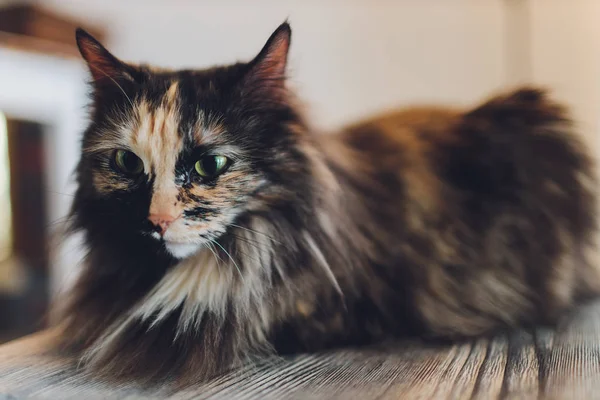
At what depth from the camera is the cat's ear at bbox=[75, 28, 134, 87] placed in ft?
2.54

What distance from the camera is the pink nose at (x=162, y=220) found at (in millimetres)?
695

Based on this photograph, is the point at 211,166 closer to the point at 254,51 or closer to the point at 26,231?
the point at 254,51

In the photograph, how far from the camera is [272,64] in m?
0.77

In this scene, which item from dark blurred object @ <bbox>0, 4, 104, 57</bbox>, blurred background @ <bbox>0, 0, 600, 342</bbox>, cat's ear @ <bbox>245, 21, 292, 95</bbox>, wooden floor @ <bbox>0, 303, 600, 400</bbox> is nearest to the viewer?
wooden floor @ <bbox>0, 303, 600, 400</bbox>

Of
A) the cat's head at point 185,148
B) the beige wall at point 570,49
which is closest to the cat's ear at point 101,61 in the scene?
the cat's head at point 185,148

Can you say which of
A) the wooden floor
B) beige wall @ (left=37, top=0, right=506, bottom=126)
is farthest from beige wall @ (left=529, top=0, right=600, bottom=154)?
the wooden floor

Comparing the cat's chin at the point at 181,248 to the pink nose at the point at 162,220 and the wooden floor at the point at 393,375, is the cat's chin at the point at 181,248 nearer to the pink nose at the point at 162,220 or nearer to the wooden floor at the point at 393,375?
the pink nose at the point at 162,220

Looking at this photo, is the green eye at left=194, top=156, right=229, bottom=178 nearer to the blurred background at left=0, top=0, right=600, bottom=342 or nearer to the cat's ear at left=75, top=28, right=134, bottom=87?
the cat's ear at left=75, top=28, right=134, bottom=87

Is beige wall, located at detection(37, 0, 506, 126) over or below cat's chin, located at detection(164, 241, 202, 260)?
over

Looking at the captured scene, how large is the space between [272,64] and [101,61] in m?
0.26

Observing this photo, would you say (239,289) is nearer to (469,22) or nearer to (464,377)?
(464,377)

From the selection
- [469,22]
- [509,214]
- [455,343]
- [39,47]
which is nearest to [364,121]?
[509,214]

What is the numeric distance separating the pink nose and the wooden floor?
21 centimetres

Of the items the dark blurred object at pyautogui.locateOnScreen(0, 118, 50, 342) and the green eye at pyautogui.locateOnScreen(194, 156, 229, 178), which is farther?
the dark blurred object at pyautogui.locateOnScreen(0, 118, 50, 342)
